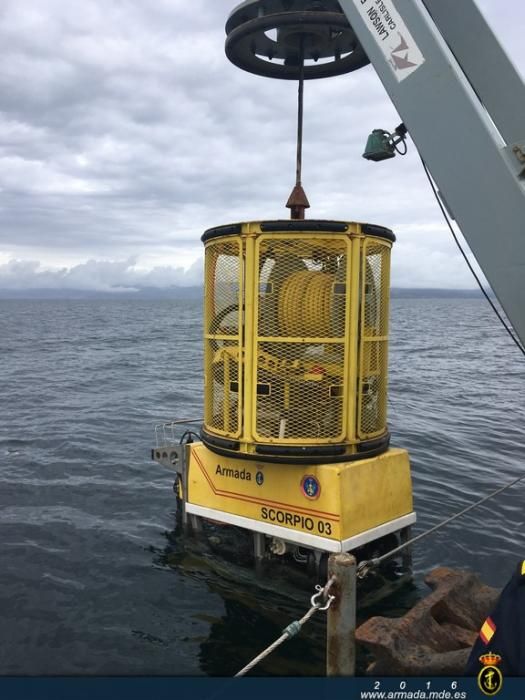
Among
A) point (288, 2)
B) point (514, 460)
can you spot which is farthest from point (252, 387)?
point (514, 460)

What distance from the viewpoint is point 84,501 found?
11227mm

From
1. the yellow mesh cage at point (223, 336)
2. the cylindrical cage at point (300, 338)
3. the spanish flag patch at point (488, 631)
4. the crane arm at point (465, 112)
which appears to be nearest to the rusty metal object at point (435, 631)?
the spanish flag patch at point (488, 631)

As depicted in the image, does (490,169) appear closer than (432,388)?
Yes

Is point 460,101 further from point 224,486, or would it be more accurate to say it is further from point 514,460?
point 514,460

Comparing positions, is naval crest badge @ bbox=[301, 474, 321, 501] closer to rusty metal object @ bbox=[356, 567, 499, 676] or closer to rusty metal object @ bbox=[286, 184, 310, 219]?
rusty metal object @ bbox=[356, 567, 499, 676]

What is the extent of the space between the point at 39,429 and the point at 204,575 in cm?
1031

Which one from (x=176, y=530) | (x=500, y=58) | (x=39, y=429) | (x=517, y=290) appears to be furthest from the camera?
(x=39, y=429)

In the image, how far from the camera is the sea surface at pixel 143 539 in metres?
6.65

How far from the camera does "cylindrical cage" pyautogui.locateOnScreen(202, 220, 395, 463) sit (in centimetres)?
699

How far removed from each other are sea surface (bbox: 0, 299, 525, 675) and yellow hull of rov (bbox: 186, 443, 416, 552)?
0.97m

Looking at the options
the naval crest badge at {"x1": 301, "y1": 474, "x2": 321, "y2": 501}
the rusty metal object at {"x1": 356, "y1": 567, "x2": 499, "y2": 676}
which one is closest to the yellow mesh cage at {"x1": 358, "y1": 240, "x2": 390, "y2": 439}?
the naval crest badge at {"x1": 301, "y1": 474, "x2": 321, "y2": 501}

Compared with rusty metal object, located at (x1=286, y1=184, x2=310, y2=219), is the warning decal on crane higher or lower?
higher

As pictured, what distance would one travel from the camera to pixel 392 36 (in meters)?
4.37

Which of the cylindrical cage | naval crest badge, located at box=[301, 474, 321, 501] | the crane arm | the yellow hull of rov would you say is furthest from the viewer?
the cylindrical cage
